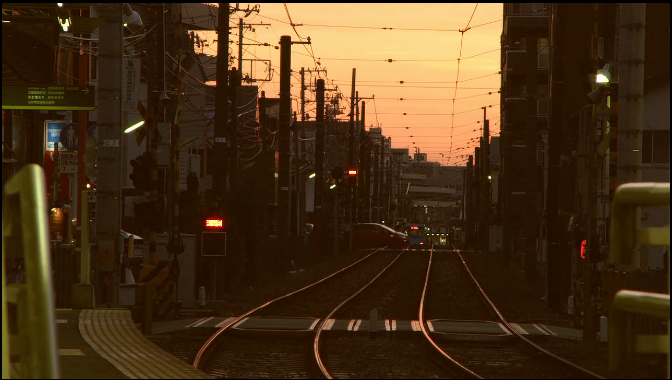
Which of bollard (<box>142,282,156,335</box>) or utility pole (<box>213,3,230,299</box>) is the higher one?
utility pole (<box>213,3,230,299</box>)

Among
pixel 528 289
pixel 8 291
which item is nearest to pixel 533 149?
pixel 528 289

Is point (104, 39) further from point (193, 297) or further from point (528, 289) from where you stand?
point (528, 289)

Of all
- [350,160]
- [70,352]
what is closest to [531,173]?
[350,160]

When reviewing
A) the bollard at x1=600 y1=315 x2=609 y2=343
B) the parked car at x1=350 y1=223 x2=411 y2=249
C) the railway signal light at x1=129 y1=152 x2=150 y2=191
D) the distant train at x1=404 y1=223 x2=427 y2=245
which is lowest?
the distant train at x1=404 y1=223 x2=427 y2=245

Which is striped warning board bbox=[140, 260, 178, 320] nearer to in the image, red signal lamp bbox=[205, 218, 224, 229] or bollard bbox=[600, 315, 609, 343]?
red signal lamp bbox=[205, 218, 224, 229]

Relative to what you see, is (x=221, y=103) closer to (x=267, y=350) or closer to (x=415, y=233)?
(x=267, y=350)

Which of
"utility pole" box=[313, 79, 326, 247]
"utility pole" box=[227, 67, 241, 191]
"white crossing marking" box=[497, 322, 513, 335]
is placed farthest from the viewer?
"utility pole" box=[313, 79, 326, 247]

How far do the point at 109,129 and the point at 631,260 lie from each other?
11529 millimetres

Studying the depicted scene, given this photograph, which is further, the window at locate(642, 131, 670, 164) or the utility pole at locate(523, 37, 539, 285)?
the utility pole at locate(523, 37, 539, 285)

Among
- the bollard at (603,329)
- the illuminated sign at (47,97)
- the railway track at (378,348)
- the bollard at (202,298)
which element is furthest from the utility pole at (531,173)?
the illuminated sign at (47,97)

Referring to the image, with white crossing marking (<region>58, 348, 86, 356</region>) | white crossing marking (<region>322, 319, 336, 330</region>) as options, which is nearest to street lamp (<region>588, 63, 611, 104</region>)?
white crossing marking (<region>322, 319, 336, 330</region>)

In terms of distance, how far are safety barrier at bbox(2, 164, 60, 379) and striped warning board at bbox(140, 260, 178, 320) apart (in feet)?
42.9

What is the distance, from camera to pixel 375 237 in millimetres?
68188

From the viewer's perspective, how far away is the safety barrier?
459 cm
